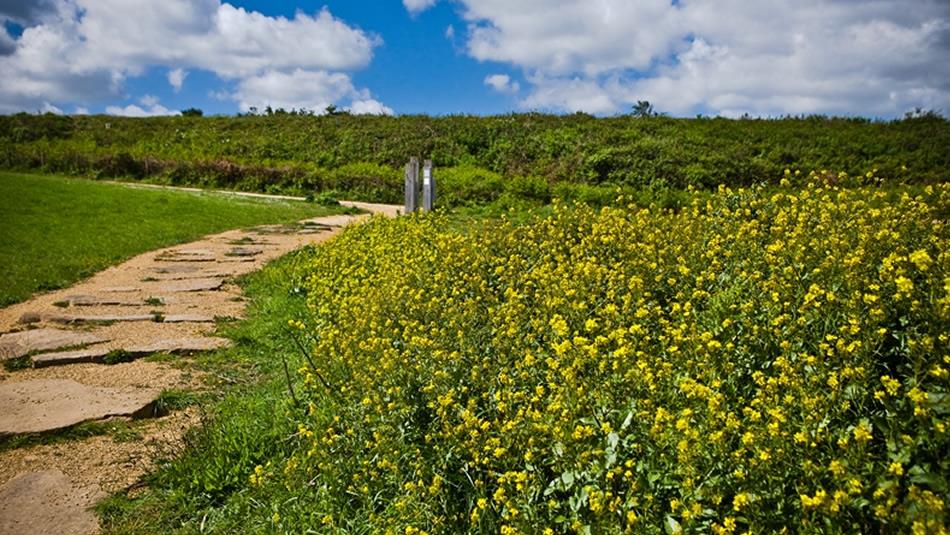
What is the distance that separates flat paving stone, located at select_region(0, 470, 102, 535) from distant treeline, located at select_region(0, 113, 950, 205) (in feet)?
34.3

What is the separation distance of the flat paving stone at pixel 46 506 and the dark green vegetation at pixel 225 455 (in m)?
0.13

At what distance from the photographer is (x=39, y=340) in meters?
6.00

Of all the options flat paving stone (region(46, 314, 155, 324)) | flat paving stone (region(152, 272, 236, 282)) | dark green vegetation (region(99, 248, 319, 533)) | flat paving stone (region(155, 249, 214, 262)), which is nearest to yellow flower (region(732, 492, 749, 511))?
dark green vegetation (region(99, 248, 319, 533))

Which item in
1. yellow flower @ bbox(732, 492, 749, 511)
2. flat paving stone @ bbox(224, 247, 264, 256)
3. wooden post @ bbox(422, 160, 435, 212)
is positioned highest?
wooden post @ bbox(422, 160, 435, 212)

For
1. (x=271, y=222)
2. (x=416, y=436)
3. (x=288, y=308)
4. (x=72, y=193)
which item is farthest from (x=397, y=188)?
(x=416, y=436)

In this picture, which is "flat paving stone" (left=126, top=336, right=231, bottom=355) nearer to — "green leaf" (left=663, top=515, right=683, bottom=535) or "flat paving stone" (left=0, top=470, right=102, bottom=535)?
"flat paving stone" (left=0, top=470, right=102, bottom=535)

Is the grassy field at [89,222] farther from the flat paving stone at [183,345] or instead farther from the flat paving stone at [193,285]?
the flat paving stone at [183,345]

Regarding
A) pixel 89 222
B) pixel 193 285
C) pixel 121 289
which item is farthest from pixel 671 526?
pixel 89 222

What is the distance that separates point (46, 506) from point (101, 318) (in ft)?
12.7

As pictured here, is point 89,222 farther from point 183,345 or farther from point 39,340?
point 183,345

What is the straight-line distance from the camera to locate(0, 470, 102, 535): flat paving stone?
3305 mm

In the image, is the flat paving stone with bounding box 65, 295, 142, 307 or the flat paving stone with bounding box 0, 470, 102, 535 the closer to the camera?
the flat paving stone with bounding box 0, 470, 102, 535

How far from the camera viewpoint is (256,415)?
4516 millimetres

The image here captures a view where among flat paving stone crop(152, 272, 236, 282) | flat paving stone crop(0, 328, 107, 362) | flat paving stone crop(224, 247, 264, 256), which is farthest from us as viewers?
flat paving stone crop(224, 247, 264, 256)
